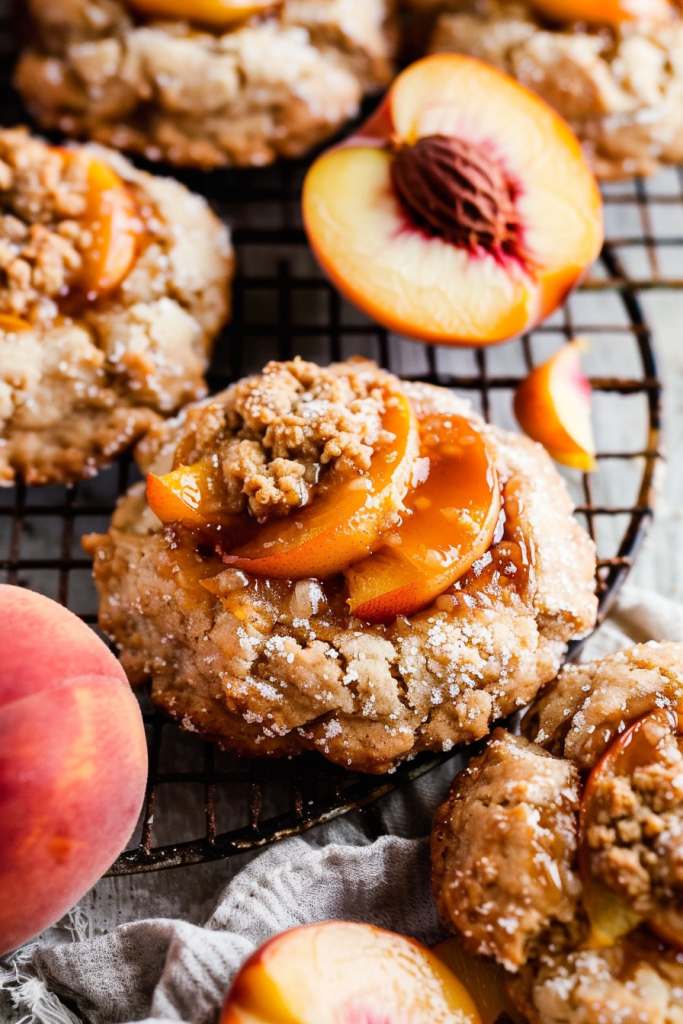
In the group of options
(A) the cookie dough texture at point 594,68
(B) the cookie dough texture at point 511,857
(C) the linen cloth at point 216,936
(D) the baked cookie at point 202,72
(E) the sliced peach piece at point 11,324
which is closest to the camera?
(B) the cookie dough texture at point 511,857

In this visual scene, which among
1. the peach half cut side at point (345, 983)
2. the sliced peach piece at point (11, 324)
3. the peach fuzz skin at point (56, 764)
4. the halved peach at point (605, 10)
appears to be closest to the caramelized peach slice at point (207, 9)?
the halved peach at point (605, 10)

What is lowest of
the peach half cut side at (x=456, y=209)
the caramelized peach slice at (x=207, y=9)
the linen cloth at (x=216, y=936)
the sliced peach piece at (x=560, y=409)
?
the linen cloth at (x=216, y=936)

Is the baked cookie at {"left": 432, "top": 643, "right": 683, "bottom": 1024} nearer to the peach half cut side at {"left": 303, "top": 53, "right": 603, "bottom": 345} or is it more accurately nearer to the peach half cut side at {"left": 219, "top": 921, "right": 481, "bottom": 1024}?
the peach half cut side at {"left": 219, "top": 921, "right": 481, "bottom": 1024}

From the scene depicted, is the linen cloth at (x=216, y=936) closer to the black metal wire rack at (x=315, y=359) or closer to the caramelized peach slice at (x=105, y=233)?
the black metal wire rack at (x=315, y=359)

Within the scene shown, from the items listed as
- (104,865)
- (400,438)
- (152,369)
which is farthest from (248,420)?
(104,865)

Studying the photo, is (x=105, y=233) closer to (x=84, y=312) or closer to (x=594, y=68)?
(x=84, y=312)

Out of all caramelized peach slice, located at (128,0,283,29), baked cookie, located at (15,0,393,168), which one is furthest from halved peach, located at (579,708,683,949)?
caramelized peach slice, located at (128,0,283,29)
